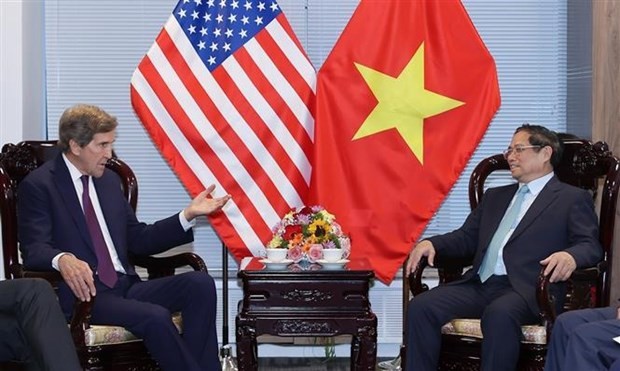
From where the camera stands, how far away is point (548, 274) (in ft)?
12.7

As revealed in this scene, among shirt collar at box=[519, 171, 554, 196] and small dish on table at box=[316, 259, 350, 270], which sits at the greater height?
shirt collar at box=[519, 171, 554, 196]

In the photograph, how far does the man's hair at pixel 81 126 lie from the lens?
408 cm

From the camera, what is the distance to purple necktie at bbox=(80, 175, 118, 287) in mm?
4102

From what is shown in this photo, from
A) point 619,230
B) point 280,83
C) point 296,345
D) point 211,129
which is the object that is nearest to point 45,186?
point 211,129

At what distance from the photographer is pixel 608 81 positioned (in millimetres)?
5078

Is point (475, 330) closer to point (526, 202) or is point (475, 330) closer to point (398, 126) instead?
point (526, 202)

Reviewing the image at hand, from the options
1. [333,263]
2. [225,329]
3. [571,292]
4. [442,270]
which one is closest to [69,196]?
[333,263]

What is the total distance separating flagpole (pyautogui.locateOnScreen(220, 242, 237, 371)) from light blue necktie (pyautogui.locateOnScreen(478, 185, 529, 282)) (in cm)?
138

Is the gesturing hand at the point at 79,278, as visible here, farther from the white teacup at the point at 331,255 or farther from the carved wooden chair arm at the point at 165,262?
the white teacup at the point at 331,255

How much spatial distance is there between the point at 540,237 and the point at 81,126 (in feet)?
6.50

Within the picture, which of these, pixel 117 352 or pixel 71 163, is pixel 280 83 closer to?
pixel 71 163

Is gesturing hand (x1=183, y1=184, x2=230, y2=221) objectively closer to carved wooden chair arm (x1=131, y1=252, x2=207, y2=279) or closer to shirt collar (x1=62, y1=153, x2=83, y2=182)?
carved wooden chair arm (x1=131, y1=252, x2=207, y2=279)

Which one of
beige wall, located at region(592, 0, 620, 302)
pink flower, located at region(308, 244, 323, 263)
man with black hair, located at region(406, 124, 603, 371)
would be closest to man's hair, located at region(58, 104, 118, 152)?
pink flower, located at region(308, 244, 323, 263)

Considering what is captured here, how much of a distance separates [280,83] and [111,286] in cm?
152
